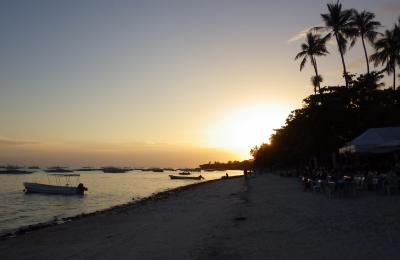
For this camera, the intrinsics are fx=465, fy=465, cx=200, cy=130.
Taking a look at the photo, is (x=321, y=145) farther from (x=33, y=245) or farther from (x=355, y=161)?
(x=33, y=245)

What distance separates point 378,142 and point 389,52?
3498cm

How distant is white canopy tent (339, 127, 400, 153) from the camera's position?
22672 mm

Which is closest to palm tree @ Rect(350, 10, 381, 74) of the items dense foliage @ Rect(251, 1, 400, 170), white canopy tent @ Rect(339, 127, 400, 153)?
dense foliage @ Rect(251, 1, 400, 170)

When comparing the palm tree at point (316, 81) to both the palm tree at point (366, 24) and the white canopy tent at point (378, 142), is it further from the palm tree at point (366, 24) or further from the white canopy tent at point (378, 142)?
the white canopy tent at point (378, 142)

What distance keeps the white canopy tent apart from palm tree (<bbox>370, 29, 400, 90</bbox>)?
3211cm

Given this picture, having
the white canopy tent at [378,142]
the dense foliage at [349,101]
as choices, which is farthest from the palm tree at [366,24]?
the white canopy tent at [378,142]

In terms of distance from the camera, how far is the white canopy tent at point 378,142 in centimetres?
2267

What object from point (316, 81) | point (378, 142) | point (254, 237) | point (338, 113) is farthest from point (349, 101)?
point (254, 237)

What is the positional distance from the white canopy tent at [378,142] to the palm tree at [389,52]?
32.1 metres

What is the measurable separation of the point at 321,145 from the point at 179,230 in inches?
1352

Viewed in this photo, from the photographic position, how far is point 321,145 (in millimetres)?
48156

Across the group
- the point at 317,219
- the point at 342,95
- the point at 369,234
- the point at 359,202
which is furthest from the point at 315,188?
the point at 342,95

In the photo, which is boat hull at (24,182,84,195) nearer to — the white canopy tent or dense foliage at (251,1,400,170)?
dense foliage at (251,1,400,170)

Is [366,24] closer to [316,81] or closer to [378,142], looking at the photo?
[316,81]
